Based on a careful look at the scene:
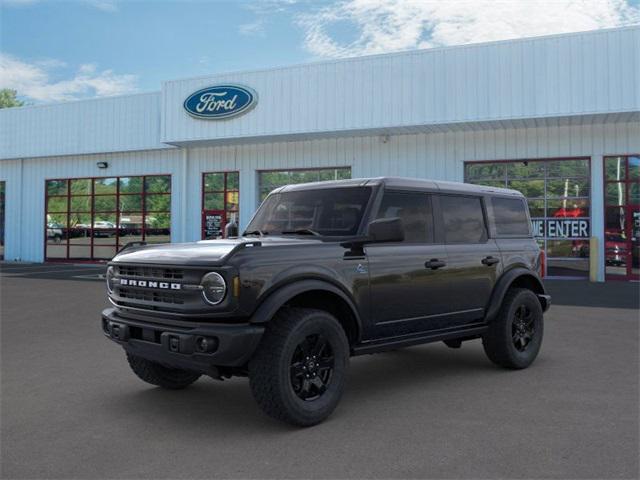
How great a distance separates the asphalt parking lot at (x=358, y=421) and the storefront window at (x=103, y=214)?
16.4 metres

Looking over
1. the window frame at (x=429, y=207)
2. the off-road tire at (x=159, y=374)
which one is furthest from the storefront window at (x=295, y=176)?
the off-road tire at (x=159, y=374)

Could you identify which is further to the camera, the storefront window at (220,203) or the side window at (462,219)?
the storefront window at (220,203)

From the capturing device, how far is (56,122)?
2562 cm

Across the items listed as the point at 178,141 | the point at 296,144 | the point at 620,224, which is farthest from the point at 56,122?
the point at 620,224

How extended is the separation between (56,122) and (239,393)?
2351 centimetres

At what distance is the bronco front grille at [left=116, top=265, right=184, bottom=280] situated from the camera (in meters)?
4.48

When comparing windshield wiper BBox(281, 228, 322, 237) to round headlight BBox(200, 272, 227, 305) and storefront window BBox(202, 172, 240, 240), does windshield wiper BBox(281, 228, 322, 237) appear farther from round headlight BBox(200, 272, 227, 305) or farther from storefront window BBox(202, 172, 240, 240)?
storefront window BBox(202, 172, 240, 240)

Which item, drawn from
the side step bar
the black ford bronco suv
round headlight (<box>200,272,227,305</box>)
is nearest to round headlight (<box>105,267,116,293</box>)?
the black ford bronco suv

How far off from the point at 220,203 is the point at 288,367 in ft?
60.5

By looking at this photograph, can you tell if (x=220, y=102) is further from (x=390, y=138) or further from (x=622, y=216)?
(x=622, y=216)

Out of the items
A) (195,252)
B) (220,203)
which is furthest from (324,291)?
(220,203)

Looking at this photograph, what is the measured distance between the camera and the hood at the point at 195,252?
4.30 m

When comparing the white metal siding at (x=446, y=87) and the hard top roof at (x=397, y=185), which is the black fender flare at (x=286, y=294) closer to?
the hard top roof at (x=397, y=185)

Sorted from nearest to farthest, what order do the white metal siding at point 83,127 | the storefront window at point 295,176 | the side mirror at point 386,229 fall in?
the side mirror at point 386,229
the storefront window at point 295,176
the white metal siding at point 83,127
